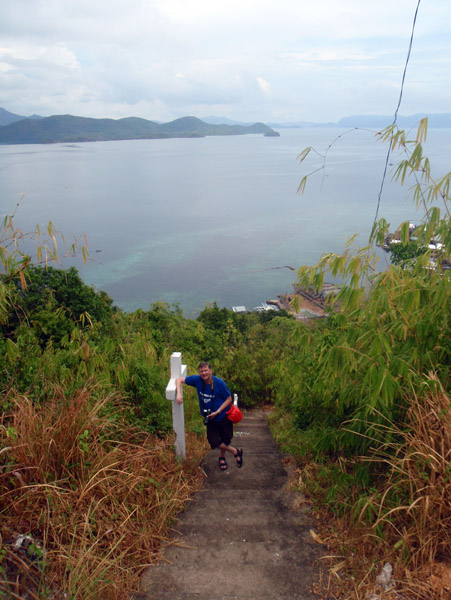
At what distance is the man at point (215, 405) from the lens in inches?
177

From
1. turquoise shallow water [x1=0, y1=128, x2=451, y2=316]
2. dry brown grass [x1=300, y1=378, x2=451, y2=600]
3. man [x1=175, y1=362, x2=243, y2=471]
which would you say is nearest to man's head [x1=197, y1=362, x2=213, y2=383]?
man [x1=175, y1=362, x2=243, y2=471]

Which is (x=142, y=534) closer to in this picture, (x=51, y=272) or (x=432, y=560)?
(x=432, y=560)

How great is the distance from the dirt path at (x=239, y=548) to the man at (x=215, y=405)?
0.97 ft

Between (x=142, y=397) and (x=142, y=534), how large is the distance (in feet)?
6.71

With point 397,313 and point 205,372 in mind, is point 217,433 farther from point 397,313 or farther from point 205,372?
point 397,313

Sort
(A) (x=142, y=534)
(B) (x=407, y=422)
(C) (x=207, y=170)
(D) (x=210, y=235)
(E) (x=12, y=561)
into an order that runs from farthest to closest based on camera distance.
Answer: (C) (x=207, y=170) < (D) (x=210, y=235) < (B) (x=407, y=422) < (A) (x=142, y=534) < (E) (x=12, y=561)

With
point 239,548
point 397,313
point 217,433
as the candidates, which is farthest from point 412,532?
point 217,433

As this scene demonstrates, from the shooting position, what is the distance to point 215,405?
4.57 metres

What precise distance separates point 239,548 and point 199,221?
68720mm

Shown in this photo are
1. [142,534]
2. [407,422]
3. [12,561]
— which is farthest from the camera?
[407,422]

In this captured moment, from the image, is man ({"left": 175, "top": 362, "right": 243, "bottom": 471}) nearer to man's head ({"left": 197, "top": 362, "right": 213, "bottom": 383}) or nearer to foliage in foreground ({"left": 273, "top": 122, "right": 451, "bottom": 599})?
man's head ({"left": 197, "top": 362, "right": 213, "bottom": 383})

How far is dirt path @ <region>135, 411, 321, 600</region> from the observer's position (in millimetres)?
2914

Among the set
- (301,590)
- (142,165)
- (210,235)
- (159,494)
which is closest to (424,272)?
(301,590)

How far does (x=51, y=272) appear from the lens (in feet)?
46.9
